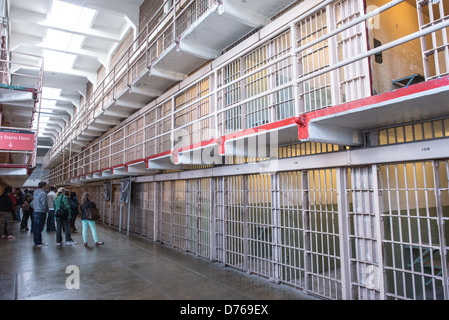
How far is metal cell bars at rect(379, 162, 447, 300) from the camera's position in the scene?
3357mm

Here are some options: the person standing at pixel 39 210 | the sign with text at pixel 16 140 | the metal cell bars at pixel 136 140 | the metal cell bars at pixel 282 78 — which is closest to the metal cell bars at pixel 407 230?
the metal cell bars at pixel 282 78


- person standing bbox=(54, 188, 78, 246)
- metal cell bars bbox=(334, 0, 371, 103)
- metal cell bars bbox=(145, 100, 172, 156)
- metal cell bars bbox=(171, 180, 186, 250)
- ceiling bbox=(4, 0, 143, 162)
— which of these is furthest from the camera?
ceiling bbox=(4, 0, 143, 162)

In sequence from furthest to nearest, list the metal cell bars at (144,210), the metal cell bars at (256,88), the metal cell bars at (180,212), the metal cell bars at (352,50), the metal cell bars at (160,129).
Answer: the metal cell bars at (144,210)
the metal cell bars at (160,129)
the metal cell bars at (180,212)
the metal cell bars at (256,88)
the metal cell bars at (352,50)

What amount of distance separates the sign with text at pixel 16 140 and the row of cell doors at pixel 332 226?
3.85 metres

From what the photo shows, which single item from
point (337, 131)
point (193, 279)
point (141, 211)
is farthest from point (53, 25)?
point (337, 131)

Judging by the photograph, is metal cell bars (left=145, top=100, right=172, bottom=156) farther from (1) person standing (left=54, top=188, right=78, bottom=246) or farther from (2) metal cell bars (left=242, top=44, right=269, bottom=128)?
(2) metal cell bars (left=242, top=44, right=269, bottom=128)

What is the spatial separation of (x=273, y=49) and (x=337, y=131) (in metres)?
2.41

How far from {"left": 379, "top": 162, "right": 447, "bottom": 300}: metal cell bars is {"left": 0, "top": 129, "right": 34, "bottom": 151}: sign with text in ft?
26.0

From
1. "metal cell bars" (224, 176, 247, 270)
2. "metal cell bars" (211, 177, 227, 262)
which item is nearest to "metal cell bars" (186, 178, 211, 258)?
"metal cell bars" (211, 177, 227, 262)

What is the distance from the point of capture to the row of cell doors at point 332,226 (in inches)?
145

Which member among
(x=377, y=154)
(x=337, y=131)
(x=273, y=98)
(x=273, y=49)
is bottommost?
(x=377, y=154)

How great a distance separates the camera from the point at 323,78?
4648 mm

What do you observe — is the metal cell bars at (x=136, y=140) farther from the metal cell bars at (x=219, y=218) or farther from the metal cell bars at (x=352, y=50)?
the metal cell bars at (x=352, y=50)
